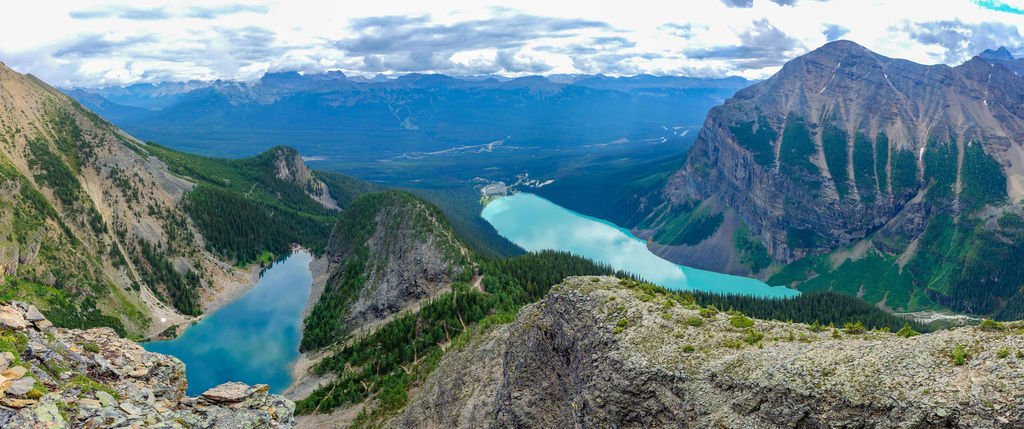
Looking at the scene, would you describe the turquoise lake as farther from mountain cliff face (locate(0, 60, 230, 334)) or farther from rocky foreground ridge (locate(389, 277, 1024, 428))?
rocky foreground ridge (locate(389, 277, 1024, 428))

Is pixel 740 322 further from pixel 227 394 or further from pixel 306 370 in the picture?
pixel 306 370

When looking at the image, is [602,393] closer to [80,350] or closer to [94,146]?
[80,350]

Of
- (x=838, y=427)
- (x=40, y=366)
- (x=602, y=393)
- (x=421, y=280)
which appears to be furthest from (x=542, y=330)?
(x=421, y=280)

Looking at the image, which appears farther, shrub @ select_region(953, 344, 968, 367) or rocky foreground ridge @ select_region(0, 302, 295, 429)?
rocky foreground ridge @ select_region(0, 302, 295, 429)


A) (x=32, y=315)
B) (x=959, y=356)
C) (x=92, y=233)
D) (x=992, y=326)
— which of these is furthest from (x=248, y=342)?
(x=992, y=326)

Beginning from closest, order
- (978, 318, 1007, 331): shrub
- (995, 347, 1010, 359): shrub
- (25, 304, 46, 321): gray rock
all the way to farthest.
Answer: (995, 347, 1010, 359): shrub → (978, 318, 1007, 331): shrub → (25, 304, 46, 321): gray rock

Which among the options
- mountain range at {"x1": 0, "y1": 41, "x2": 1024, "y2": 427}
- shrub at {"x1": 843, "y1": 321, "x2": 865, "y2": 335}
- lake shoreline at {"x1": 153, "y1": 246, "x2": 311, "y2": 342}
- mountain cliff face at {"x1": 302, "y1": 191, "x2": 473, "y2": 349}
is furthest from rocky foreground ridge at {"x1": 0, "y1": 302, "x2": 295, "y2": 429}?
lake shoreline at {"x1": 153, "y1": 246, "x2": 311, "y2": 342}
